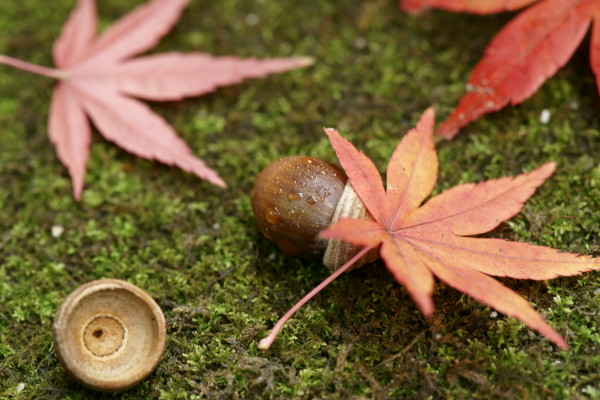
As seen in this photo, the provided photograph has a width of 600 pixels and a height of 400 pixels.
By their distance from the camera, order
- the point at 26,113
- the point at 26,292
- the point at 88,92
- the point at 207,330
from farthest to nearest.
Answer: the point at 26,113, the point at 88,92, the point at 26,292, the point at 207,330

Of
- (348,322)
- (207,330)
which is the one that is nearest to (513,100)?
(348,322)

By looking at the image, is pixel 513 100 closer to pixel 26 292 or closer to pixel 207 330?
pixel 207 330

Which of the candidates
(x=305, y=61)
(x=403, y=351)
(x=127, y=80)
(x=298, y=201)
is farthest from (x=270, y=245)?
(x=127, y=80)

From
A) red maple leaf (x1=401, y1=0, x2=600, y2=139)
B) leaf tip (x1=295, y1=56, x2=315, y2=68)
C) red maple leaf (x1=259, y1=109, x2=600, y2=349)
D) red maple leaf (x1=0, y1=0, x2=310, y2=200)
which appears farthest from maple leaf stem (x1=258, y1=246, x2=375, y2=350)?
leaf tip (x1=295, y1=56, x2=315, y2=68)

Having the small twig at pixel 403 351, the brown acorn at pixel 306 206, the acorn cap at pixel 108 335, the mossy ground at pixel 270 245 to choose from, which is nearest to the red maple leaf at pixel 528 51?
the mossy ground at pixel 270 245

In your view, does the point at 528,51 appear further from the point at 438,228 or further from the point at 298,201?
the point at 298,201
